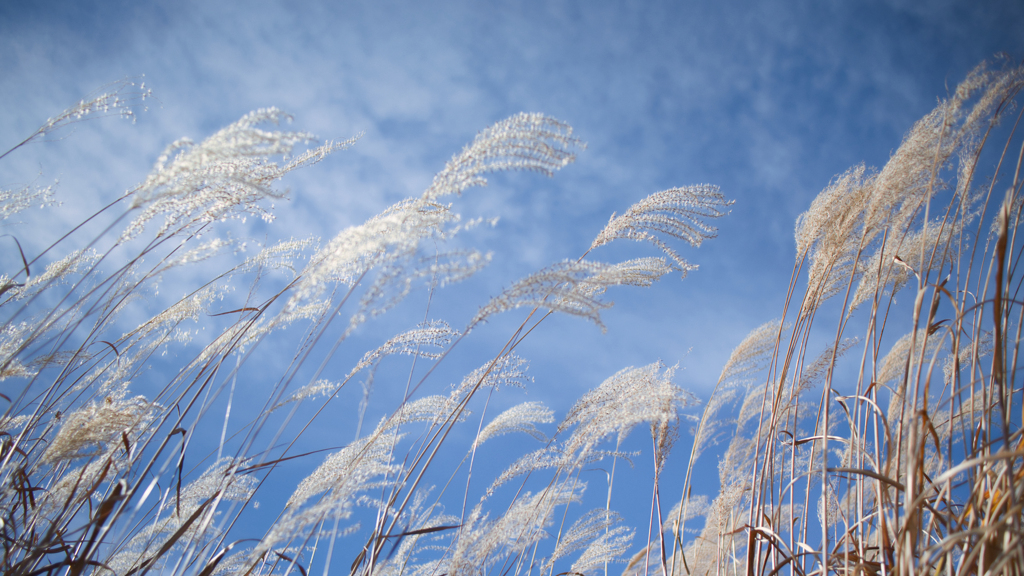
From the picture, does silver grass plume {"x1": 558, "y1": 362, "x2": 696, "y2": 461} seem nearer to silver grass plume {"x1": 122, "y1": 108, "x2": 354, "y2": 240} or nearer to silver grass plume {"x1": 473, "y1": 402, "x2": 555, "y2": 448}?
silver grass plume {"x1": 473, "y1": 402, "x2": 555, "y2": 448}

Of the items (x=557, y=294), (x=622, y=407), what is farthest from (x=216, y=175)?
(x=622, y=407)

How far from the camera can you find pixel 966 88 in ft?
5.11

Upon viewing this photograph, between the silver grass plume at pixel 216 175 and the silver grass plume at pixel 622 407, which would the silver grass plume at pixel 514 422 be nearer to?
the silver grass plume at pixel 622 407

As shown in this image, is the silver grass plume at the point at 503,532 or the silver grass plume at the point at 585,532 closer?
the silver grass plume at the point at 503,532

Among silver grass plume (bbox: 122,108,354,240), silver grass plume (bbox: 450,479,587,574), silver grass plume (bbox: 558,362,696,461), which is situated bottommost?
silver grass plume (bbox: 450,479,587,574)

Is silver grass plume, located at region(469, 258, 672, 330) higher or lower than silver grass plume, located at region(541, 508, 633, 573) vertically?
higher

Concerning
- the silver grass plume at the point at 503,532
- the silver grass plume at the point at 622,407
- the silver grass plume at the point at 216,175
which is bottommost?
the silver grass plume at the point at 503,532

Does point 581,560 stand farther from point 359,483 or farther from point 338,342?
point 338,342

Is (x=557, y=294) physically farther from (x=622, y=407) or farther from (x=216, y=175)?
(x=216, y=175)

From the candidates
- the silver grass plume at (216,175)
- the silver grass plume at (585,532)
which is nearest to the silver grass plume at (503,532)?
the silver grass plume at (585,532)

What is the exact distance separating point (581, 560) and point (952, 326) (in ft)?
6.05

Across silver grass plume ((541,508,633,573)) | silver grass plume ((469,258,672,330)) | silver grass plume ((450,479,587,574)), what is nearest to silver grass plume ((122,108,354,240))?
silver grass plume ((469,258,672,330))

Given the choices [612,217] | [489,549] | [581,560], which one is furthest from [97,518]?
[581,560]

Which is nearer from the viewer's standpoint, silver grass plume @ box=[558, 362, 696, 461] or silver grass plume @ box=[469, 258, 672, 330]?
silver grass plume @ box=[469, 258, 672, 330]
